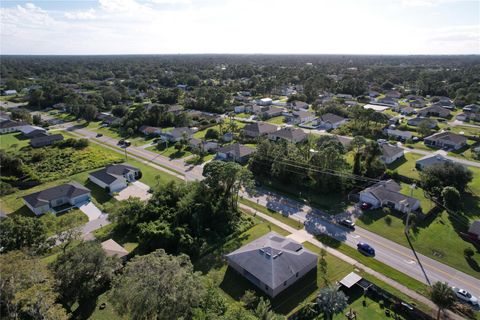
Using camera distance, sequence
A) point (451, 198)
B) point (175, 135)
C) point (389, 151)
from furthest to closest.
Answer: point (175, 135) → point (389, 151) → point (451, 198)

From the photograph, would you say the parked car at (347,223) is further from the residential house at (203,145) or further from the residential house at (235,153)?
the residential house at (203,145)

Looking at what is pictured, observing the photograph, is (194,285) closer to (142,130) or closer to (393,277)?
(393,277)

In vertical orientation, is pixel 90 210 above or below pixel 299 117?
below

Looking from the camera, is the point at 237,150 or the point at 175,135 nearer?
the point at 237,150

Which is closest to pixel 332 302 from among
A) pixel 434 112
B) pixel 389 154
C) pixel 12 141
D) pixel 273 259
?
pixel 273 259

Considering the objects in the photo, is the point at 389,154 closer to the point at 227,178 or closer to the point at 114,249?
the point at 227,178

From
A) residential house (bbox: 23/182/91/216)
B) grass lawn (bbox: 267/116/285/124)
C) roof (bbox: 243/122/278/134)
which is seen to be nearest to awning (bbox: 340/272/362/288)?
residential house (bbox: 23/182/91/216)

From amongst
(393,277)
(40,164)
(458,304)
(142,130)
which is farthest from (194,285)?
(142,130)
